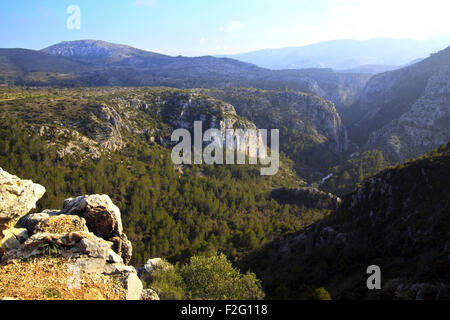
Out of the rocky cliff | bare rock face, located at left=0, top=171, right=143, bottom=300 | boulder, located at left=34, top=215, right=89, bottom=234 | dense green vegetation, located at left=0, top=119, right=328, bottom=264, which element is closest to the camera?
the rocky cliff

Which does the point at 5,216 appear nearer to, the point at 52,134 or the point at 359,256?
the point at 359,256

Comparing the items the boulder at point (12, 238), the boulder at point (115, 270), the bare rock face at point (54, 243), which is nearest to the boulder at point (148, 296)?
the bare rock face at point (54, 243)

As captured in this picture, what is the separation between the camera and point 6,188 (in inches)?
862

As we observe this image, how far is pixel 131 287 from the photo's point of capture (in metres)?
21.1

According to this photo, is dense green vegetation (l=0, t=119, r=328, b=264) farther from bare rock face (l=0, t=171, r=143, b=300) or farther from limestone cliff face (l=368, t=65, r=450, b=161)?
limestone cliff face (l=368, t=65, r=450, b=161)

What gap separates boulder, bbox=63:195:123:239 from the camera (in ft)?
93.7

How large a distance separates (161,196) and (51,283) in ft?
297

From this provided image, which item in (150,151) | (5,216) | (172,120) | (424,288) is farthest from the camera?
(172,120)

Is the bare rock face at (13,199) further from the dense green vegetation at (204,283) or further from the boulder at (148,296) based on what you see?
the dense green vegetation at (204,283)

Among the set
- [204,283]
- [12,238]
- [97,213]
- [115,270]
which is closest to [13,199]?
[12,238]

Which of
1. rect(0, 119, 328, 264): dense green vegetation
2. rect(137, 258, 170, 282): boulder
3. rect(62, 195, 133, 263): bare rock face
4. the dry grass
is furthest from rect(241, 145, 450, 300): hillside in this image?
the dry grass

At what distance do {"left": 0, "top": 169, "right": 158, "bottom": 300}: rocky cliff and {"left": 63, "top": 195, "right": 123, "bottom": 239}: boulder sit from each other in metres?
2.06

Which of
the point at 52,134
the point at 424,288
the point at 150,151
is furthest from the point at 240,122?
the point at 424,288
